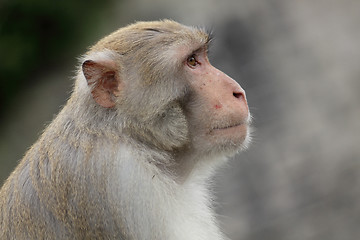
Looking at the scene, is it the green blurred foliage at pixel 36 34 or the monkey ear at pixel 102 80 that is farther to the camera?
the green blurred foliage at pixel 36 34

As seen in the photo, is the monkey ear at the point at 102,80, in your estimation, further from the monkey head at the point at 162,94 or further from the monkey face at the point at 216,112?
the monkey face at the point at 216,112

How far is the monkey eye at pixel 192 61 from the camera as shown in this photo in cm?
490

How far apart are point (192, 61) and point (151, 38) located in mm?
332

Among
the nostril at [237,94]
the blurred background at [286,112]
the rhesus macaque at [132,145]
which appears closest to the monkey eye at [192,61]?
the rhesus macaque at [132,145]

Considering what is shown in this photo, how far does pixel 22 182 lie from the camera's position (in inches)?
189

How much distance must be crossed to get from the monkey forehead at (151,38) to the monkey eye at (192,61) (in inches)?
2.2

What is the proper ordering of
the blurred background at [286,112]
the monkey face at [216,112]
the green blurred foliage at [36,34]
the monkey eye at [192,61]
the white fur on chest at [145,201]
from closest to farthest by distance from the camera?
the white fur on chest at [145,201] < the monkey face at [216,112] < the monkey eye at [192,61] < the blurred background at [286,112] < the green blurred foliage at [36,34]

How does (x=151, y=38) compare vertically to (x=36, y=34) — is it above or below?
above

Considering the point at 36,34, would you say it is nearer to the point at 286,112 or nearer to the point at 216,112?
the point at 286,112

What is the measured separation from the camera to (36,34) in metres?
14.3

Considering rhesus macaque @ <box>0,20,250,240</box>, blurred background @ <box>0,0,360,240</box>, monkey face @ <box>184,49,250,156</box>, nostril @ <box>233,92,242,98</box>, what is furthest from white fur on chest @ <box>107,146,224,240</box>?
blurred background @ <box>0,0,360,240</box>

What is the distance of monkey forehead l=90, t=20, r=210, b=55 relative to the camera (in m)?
4.78

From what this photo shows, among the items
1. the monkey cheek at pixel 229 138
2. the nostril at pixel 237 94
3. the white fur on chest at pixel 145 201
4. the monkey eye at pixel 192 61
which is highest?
the monkey eye at pixel 192 61

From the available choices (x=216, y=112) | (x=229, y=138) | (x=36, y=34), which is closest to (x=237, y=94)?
(x=216, y=112)
